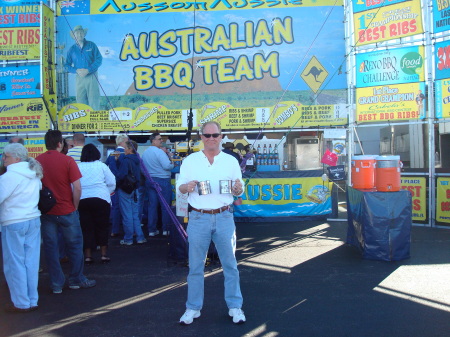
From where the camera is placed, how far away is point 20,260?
15.4 ft

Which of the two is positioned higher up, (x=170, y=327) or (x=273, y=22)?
(x=273, y=22)

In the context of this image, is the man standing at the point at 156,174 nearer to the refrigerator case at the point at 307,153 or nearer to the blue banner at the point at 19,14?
the blue banner at the point at 19,14

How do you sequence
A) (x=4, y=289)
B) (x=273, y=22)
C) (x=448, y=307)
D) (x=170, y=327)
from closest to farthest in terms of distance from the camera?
(x=170, y=327), (x=448, y=307), (x=4, y=289), (x=273, y=22)

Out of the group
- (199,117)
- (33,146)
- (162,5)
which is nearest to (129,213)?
(199,117)

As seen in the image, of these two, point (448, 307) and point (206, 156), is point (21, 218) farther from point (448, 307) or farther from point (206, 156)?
point (448, 307)

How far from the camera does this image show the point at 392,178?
6.50 meters

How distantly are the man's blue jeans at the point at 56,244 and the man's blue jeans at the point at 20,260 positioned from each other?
0.45 m

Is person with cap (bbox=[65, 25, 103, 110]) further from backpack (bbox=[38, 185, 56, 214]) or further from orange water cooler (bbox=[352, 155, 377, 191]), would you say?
orange water cooler (bbox=[352, 155, 377, 191])

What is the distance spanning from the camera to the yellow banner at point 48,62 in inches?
380

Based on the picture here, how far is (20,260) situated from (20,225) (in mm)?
369

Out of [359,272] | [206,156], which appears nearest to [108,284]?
[206,156]

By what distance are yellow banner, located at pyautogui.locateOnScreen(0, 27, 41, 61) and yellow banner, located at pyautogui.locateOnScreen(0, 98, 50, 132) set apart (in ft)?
3.12

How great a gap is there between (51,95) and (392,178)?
7.42 meters

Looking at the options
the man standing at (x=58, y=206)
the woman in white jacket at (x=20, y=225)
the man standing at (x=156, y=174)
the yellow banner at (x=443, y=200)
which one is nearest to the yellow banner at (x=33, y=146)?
the man standing at (x=156, y=174)
